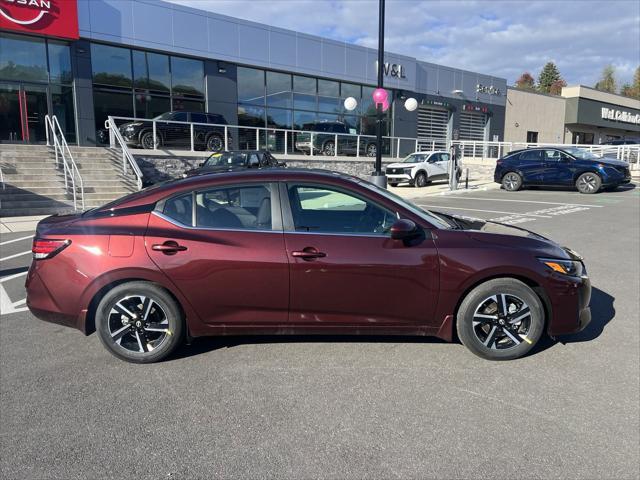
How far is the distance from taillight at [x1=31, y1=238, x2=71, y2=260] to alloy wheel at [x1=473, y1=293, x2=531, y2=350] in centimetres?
329

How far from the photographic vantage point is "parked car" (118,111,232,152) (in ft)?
59.1

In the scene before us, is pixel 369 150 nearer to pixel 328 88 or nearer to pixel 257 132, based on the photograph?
pixel 328 88

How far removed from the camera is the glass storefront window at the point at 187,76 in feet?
71.9

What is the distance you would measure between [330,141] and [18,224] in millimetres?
15426

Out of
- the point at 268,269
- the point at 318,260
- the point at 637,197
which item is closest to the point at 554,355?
the point at 318,260

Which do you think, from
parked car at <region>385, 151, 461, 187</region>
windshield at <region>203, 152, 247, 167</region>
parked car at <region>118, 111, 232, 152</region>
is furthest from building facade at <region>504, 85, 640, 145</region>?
windshield at <region>203, 152, 247, 167</region>

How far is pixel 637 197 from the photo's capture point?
16.2 m

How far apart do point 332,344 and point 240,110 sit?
847 inches

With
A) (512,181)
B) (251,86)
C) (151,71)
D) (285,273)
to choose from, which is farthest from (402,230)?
(251,86)

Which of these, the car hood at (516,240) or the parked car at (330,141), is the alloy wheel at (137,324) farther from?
the parked car at (330,141)

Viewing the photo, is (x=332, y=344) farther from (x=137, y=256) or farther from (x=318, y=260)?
(x=137, y=256)

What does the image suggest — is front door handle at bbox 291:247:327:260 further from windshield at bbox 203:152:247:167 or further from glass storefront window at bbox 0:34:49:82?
glass storefront window at bbox 0:34:49:82

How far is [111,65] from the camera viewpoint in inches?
790

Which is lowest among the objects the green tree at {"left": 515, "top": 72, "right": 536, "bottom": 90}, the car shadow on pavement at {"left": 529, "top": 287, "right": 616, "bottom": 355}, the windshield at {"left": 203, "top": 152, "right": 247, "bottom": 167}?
the car shadow on pavement at {"left": 529, "top": 287, "right": 616, "bottom": 355}
